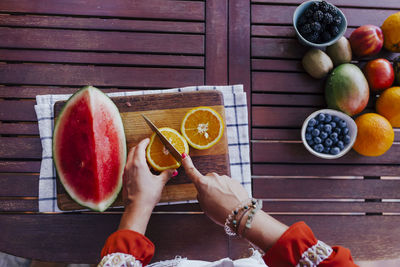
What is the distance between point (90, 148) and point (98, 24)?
51cm

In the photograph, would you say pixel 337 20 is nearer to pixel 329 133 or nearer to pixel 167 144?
pixel 329 133

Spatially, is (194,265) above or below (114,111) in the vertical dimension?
below

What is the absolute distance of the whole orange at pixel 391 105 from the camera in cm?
103

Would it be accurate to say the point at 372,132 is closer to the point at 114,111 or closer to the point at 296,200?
the point at 296,200

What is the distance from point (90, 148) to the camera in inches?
38.7

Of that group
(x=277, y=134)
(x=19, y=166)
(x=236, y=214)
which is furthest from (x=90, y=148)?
(x=277, y=134)

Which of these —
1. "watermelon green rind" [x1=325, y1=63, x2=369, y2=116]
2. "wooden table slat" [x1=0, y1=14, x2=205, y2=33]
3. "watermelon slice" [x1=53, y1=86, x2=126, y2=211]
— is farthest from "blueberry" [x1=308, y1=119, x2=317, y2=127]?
"watermelon slice" [x1=53, y1=86, x2=126, y2=211]

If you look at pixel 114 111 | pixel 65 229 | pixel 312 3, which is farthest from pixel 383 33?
pixel 65 229

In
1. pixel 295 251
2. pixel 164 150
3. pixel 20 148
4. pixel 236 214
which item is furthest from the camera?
pixel 20 148

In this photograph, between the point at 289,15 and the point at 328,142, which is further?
the point at 289,15

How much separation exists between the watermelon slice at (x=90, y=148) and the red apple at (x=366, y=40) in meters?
0.95

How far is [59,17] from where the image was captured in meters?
→ 1.12

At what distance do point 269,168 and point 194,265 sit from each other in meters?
0.46

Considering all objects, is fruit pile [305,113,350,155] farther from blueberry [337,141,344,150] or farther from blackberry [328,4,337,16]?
blackberry [328,4,337,16]
